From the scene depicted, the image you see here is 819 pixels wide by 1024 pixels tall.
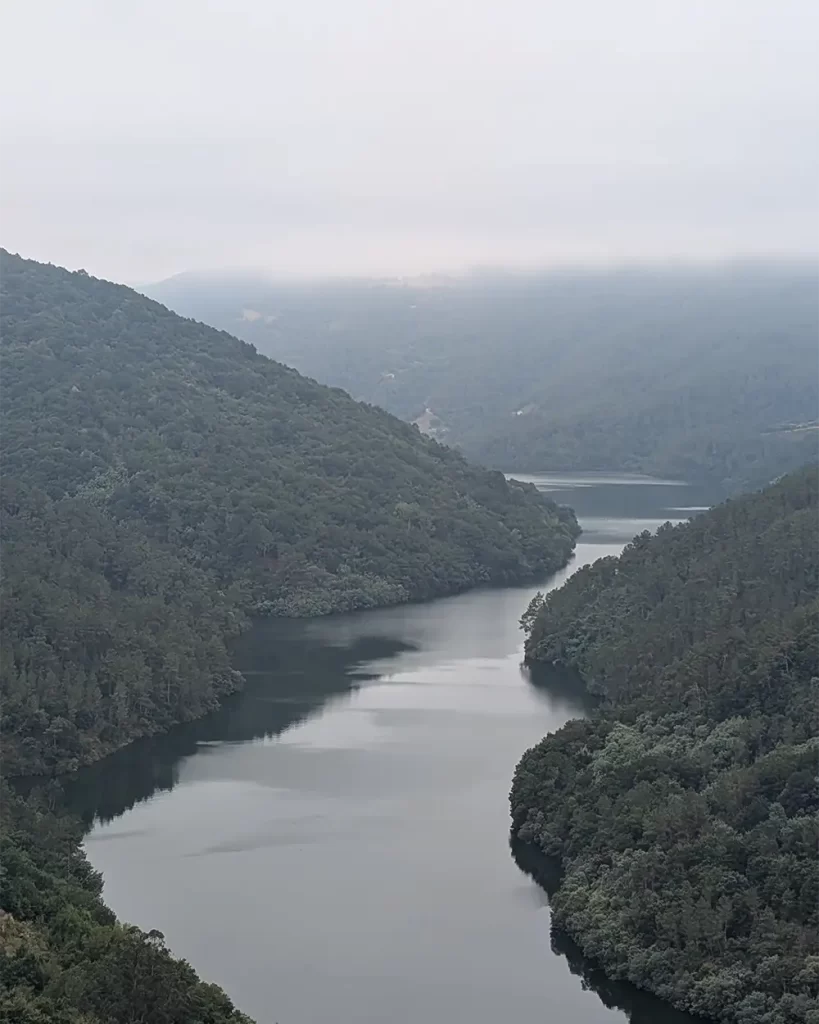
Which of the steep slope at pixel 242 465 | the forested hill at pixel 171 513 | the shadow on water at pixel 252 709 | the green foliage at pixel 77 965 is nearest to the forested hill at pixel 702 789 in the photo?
the shadow on water at pixel 252 709

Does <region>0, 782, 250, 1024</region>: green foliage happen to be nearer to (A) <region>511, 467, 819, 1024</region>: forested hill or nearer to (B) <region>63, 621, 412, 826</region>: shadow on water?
(A) <region>511, 467, 819, 1024</region>: forested hill

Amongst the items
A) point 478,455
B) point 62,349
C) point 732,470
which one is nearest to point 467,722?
point 62,349

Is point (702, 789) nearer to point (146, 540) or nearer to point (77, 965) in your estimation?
point (77, 965)

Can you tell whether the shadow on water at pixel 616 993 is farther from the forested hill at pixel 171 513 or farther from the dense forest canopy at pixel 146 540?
the forested hill at pixel 171 513

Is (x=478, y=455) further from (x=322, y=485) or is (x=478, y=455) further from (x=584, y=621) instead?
(x=584, y=621)

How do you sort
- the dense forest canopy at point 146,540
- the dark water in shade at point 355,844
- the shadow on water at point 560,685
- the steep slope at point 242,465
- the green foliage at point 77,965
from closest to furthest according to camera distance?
the green foliage at point 77,965 → the dense forest canopy at point 146,540 → the dark water in shade at point 355,844 → the shadow on water at point 560,685 → the steep slope at point 242,465

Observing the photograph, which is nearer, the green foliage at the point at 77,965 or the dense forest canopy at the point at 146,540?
the green foliage at the point at 77,965
